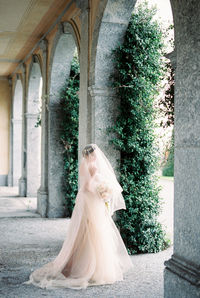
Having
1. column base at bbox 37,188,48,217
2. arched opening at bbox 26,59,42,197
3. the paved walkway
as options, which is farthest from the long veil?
arched opening at bbox 26,59,42,197

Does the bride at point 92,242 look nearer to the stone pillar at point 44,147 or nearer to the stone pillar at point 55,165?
the stone pillar at point 55,165

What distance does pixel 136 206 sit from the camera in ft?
21.2

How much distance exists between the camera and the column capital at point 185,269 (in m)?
3.50

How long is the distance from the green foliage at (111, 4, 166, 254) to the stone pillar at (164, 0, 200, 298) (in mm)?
2519

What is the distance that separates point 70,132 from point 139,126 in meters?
3.30

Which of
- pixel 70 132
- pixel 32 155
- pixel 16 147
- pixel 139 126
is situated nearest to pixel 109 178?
pixel 139 126

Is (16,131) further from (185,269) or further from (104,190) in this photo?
(185,269)

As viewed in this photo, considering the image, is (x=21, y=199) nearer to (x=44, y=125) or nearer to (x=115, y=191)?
(x=44, y=125)

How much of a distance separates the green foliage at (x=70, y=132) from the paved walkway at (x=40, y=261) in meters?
0.70

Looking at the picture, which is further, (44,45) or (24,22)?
(44,45)

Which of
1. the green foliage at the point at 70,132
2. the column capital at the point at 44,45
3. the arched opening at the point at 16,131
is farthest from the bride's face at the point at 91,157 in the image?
the arched opening at the point at 16,131

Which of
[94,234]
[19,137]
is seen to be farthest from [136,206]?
[19,137]

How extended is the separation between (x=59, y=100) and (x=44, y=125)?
790 millimetres

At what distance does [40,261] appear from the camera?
5.92m
